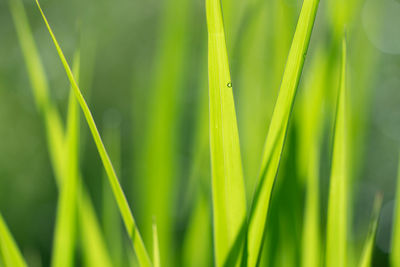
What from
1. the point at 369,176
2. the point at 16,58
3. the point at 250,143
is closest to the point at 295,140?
the point at 250,143

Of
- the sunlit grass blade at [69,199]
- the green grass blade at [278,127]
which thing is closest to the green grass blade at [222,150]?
the green grass blade at [278,127]

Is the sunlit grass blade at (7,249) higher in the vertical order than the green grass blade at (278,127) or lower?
lower

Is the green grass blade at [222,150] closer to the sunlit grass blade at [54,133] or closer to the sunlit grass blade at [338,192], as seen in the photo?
the sunlit grass blade at [338,192]

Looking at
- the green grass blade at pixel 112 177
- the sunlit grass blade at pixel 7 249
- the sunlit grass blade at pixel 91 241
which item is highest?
the green grass blade at pixel 112 177

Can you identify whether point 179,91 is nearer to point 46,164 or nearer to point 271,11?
point 271,11

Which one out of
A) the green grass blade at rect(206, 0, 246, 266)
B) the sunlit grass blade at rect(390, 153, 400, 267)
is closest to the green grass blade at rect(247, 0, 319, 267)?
the green grass blade at rect(206, 0, 246, 266)

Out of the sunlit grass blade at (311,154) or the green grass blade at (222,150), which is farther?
the sunlit grass blade at (311,154)
